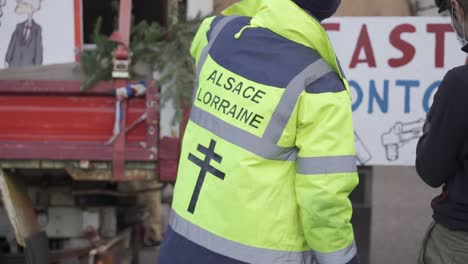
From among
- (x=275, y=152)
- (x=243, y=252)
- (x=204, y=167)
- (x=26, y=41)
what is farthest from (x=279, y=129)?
(x=26, y=41)

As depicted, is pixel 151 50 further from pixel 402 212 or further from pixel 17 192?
pixel 402 212

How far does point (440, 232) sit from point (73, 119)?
193cm

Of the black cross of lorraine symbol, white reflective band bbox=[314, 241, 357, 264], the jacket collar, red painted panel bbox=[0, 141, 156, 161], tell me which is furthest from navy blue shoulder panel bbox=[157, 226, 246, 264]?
red painted panel bbox=[0, 141, 156, 161]

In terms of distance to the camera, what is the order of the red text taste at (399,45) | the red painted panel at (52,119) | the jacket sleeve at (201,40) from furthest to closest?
the red text taste at (399,45)
the red painted panel at (52,119)
the jacket sleeve at (201,40)

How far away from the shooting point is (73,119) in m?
3.96

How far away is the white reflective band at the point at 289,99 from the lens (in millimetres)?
2455

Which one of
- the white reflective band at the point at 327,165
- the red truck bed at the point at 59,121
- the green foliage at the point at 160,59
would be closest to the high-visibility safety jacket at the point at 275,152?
the white reflective band at the point at 327,165

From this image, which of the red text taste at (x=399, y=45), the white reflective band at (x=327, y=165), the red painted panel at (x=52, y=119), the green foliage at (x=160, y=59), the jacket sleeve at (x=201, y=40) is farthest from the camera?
Answer: the red text taste at (x=399, y=45)

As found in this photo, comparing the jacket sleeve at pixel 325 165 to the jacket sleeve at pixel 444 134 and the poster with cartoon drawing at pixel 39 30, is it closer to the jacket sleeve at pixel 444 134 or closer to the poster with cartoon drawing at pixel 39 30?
the jacket sleeve at pixel 444 134

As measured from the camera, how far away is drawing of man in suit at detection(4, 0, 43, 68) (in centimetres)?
412

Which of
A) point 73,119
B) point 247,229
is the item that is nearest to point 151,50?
point 73,119

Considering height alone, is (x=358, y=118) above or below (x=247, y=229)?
below

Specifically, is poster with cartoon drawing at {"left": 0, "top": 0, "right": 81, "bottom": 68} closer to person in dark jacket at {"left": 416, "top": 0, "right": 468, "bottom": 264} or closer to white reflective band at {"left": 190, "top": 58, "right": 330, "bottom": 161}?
white reflective band at {"left": 190, "top": 58, "right": 330, "bottom": 161}

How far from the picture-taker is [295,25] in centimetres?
248
